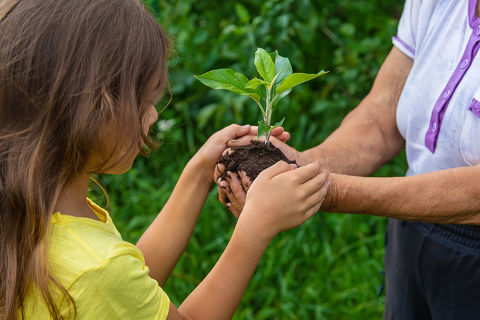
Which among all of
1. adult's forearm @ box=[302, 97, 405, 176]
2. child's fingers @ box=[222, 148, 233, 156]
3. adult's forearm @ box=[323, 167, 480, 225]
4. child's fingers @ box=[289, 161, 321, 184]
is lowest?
adult's forearm @ box=[302, 97, 405, 176]

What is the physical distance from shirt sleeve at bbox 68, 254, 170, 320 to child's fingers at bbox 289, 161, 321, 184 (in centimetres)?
45

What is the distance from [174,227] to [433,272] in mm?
813

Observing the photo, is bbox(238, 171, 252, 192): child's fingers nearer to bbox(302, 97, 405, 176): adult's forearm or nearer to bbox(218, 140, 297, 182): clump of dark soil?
bbox(218, 140, 297, 182): clump of dark soil

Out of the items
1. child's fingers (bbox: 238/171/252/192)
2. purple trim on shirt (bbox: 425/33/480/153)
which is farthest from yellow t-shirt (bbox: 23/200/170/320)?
purple trim on shirt (bbox: 425/33/480/153)

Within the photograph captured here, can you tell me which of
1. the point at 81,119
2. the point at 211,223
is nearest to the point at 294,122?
the point at 211,223

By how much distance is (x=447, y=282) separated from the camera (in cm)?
167

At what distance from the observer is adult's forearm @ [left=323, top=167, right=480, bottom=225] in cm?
150

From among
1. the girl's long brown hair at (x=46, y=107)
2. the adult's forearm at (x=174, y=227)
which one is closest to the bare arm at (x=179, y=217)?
the adult's forearm at (x=174, y=227)

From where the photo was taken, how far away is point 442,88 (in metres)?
1.61

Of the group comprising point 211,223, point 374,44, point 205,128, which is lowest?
point 211,223

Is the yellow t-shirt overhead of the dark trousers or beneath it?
overhead

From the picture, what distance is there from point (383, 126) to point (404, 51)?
0.27 m

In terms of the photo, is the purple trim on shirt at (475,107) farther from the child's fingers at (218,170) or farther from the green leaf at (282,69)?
the child's fingers at (218,170)

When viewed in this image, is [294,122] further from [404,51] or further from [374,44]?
[404,51]
